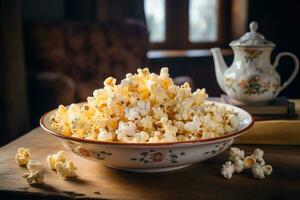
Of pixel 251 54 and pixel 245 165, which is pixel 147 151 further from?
pixel 251 54

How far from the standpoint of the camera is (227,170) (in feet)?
2.75

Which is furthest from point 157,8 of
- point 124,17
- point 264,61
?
point 264,61

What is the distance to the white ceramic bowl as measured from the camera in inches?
29.7

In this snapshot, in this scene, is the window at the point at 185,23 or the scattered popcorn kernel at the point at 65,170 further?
the window at the point at 185,23

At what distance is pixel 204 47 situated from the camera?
11.9 feet

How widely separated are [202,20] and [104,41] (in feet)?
3.74

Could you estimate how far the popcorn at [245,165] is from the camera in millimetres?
835

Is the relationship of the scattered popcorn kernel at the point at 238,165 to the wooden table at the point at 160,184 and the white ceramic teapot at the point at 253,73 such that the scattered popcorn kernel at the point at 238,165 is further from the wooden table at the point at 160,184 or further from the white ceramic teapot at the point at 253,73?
the white ceramic teapot at the point at 253,73

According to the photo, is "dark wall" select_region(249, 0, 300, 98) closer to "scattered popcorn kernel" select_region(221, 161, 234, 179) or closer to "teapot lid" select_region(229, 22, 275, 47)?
"teapot lid" select_region(229, 22, 275, 47)

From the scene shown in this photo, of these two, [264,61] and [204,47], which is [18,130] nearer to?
[264,61]

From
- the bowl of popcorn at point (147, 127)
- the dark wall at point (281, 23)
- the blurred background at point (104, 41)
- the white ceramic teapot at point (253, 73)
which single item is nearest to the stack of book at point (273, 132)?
the white ceramic teapot at point (253, 73)

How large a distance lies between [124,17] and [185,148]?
2571 mm

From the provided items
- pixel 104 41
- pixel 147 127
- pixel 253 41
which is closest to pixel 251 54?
pixel 253 41

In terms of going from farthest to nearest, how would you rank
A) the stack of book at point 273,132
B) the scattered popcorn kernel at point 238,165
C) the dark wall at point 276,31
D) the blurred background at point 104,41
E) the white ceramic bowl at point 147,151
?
1. the dark wall at point 276,31
2. the blurred background at point 104,41
3. the stack of book at point 273,132
4. the scattered popcorn kernel at point 238,165
5. the white ceramic bowl at point 147,151
